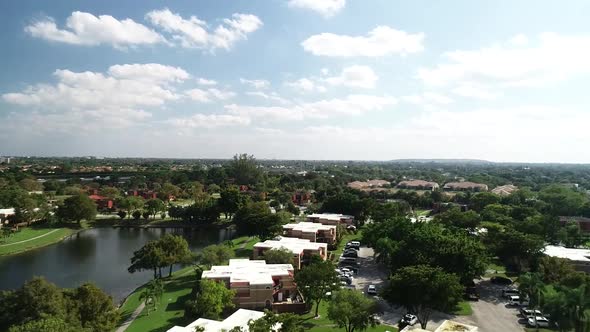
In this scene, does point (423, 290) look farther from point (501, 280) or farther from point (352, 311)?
point (501, 280)

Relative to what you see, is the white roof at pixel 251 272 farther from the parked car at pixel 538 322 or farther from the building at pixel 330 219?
the building at pixel 330 219

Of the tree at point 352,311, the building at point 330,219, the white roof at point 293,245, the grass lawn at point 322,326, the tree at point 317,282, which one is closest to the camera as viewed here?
the tree at point 352,311

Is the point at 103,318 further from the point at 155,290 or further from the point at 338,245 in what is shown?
the point at 338,245

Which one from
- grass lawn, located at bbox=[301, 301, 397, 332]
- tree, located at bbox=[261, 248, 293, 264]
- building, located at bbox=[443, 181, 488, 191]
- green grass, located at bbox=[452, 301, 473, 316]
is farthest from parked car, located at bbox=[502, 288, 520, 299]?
building, located at bbox=[443, 181, 488, 191]

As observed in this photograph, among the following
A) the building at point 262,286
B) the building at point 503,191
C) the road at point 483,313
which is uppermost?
the building at point 503,191

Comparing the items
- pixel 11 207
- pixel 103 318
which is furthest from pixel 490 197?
pixel 11 207

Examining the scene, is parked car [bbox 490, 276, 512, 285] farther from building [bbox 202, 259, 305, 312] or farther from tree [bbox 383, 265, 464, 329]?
building [bbox 202, 259, 305, 312]

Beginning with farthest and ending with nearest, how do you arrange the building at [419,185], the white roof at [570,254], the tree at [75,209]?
the building at [419,185] → the tree at [75,209] → the white roof at [570,254]

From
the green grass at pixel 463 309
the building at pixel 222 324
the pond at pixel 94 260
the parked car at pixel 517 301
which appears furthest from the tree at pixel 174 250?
the parked car at pixel 517 301
